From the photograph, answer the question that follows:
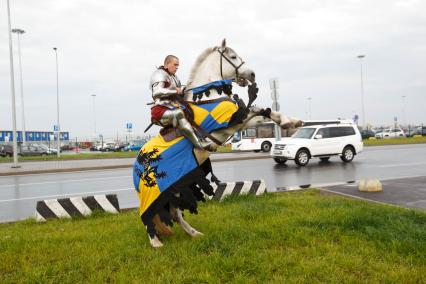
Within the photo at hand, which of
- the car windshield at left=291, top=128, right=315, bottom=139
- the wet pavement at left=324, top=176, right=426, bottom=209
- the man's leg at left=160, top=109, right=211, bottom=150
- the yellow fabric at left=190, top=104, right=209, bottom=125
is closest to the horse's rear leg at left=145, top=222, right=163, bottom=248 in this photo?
the man's leg at left=160, top=109, right=211, bottom=150

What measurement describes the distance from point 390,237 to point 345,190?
4.37m

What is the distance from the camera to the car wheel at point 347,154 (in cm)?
1859

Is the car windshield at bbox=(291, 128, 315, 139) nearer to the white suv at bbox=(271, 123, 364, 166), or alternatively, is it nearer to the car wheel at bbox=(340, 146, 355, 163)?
the white suv at bbox=(271, 123, 364, 166)

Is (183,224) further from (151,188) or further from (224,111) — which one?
(224,111)

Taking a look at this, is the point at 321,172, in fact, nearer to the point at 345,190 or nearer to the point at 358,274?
the point at 345,190

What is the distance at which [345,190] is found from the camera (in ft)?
29.1

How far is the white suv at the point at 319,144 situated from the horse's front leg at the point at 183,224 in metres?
12.9

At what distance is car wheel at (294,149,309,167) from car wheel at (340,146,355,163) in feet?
7.39

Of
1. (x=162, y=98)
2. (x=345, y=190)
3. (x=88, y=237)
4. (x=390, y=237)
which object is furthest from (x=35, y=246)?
(x=345, y=190)

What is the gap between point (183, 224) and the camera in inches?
199

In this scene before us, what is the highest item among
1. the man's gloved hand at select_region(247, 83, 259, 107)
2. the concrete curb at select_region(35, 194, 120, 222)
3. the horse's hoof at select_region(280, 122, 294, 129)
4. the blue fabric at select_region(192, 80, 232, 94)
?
the blue fabric at select_region(192, 80, 232, 94)

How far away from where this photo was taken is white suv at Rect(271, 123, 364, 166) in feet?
57.5

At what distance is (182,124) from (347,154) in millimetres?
16096

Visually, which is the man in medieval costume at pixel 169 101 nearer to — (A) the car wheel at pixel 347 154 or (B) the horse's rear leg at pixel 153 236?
(B) the horse's rear leg at pixel 153 236
